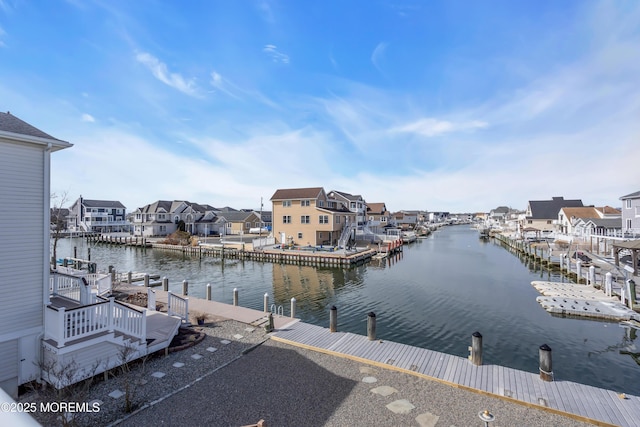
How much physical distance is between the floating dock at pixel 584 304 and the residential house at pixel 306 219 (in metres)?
26.2

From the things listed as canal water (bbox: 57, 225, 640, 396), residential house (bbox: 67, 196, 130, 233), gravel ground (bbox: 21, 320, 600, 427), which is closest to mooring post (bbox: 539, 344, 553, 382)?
gravel ground (bbox: 21, 320, 600, 427)

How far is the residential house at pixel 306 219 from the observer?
145 feet

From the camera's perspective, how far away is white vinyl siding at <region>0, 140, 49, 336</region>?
28.3 ft

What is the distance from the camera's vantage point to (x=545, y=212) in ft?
241

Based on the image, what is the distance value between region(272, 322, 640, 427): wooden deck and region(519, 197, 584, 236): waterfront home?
73.4m

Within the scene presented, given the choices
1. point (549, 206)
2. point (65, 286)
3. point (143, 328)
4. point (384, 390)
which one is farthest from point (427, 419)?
point (549, 206)

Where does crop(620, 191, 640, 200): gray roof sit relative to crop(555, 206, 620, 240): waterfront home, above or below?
above

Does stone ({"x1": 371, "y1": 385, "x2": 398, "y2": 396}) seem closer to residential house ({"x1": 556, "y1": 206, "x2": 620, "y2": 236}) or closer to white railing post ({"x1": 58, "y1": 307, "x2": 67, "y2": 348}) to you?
white railing post ({"x1": 58, "y1": 307, "x2": 67, "y2": 348})

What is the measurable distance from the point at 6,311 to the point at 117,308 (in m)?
2.63

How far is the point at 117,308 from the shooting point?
1019 cm

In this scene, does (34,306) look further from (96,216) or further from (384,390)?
(96,216)

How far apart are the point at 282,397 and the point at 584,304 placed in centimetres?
2089

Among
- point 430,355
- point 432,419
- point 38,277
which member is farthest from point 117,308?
point 430,355

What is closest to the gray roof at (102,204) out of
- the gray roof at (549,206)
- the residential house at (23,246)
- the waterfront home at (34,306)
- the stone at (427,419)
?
the waterfront home at (34,306)
